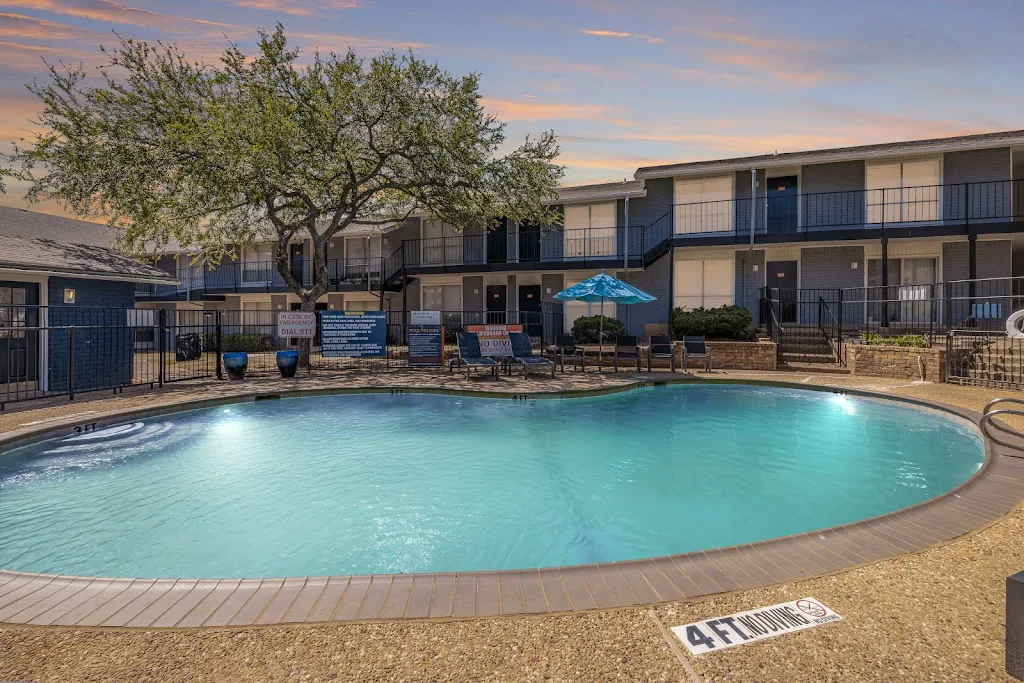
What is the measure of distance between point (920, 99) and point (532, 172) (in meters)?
9.69

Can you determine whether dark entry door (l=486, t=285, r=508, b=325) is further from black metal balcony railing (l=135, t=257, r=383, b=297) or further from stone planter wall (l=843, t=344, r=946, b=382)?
stone planter wall (l=843, t=344, r=946, b=382)

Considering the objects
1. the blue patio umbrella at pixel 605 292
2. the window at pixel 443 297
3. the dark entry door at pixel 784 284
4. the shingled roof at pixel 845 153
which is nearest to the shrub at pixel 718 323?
the dark entry door at pixel 784 284

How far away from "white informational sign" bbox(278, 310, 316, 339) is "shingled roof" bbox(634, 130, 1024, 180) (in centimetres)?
1339

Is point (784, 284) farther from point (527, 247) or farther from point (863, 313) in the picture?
point (527, 247)

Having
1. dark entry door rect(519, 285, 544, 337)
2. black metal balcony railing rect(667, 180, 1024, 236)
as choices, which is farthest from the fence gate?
dark entry door rect(519, 285, 544, 337)

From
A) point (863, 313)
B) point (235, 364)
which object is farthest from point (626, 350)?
point (235, 364)

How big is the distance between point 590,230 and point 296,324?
12.3 m

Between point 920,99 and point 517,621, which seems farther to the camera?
point 920,99

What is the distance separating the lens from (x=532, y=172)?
16.3 m

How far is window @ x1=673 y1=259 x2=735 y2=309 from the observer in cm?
1962

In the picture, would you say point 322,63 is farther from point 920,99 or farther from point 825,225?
point 825,225

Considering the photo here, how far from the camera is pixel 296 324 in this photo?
1530 centimetres

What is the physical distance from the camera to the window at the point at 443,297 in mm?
24362

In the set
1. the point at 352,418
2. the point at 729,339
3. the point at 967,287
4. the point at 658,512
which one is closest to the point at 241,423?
the point at 352,418
